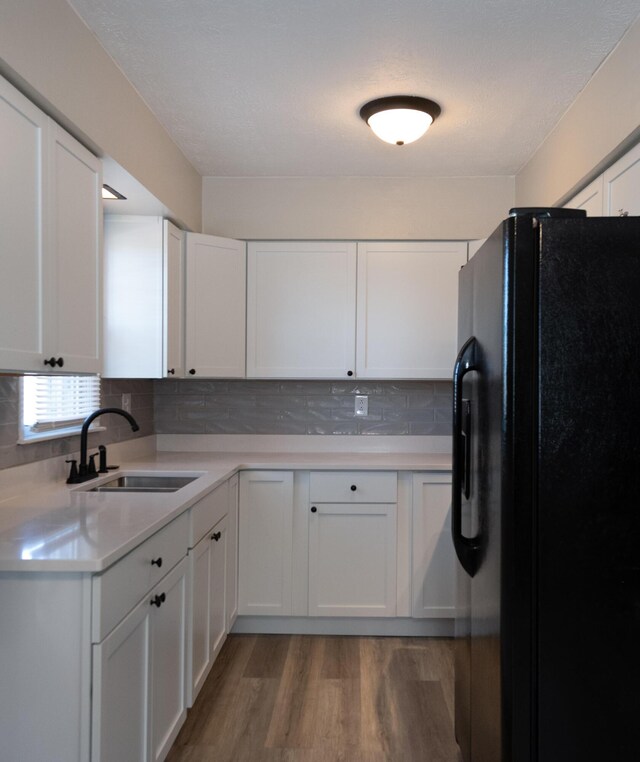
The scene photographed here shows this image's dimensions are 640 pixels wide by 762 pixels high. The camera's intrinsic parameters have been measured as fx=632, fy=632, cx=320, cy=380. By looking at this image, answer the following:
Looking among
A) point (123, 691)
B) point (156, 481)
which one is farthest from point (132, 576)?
point (156, 481)

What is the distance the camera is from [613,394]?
1.33 m

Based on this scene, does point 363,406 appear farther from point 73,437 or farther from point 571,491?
point 571,491

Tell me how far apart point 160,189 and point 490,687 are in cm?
234

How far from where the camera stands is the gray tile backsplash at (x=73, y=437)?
2.17 metres

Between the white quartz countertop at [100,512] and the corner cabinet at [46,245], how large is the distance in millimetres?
451

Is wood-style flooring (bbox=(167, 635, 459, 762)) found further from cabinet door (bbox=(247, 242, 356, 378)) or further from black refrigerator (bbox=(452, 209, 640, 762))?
cabinet door (bbox=(247, 242, 356, 378))

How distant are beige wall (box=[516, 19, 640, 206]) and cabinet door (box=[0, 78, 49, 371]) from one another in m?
1.80

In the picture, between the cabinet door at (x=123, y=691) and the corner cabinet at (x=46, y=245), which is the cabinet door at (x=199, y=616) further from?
the corner cabinet at (x=46, y=245)

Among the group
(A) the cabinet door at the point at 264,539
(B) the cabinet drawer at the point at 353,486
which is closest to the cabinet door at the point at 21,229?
(A) the cabinet door at the point at 264,539

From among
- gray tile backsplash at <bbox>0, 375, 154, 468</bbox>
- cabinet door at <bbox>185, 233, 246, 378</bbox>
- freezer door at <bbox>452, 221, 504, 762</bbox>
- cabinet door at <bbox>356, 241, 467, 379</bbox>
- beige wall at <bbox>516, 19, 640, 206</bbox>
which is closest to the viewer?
freezer door at <bbox>452, 221, 504, 762</bbox>

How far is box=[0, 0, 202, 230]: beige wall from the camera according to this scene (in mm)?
1645

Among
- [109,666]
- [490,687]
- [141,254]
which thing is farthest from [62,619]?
[141,254]

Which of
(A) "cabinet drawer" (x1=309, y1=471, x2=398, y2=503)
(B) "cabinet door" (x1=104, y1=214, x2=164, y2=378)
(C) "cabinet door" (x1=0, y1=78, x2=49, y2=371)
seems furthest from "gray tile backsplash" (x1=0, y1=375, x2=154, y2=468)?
(A) "cabinet drawer" (x1=309, y1=471, x2=398, y2=503)

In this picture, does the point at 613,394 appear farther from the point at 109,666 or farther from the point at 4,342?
the point at 4,342
